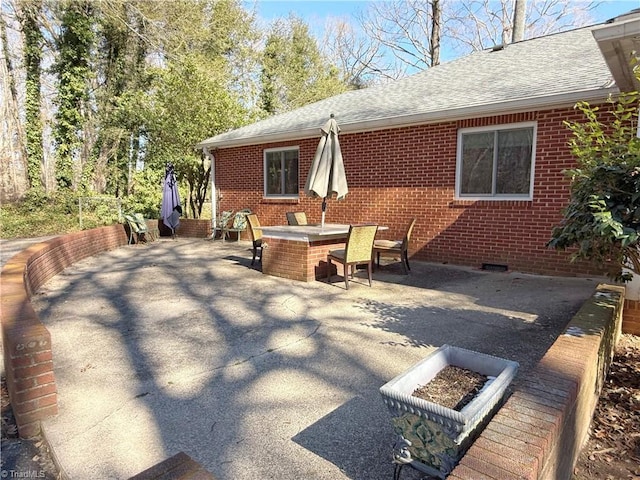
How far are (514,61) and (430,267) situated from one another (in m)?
5.42

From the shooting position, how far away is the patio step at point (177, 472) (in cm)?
164

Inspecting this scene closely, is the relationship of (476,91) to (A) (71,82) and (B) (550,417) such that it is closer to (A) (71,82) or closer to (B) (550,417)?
(B) (550,417)

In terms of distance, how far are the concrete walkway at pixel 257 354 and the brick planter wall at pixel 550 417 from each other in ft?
2.24

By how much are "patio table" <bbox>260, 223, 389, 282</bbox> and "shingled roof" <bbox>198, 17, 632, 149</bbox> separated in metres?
3.04

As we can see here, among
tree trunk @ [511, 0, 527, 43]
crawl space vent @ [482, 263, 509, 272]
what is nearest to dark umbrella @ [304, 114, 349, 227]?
crawl space vent @ [482, 263, 509, 272]

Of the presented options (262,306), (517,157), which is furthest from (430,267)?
(262,306)

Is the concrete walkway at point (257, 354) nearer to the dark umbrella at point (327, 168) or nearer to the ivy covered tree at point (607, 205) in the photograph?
the ivy covered tree at point (607, 205)

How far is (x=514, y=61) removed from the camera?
9039 millimetres

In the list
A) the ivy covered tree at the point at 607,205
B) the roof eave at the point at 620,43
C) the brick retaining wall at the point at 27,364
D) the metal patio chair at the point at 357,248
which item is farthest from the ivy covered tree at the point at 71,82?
the ivy covered tree at the point at 607,205

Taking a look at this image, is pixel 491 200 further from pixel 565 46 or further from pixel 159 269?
pixel 159 269

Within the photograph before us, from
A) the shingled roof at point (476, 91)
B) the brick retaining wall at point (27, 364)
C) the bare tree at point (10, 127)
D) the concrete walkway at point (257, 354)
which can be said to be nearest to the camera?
the concrete walkway at point (257, 354)

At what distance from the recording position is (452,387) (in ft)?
7.20

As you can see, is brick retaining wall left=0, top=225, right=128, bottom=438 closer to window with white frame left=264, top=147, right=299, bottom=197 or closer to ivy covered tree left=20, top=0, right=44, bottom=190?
window with white frame left=264, top=147, right=299, bottom=197

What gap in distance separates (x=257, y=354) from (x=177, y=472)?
2.03m
